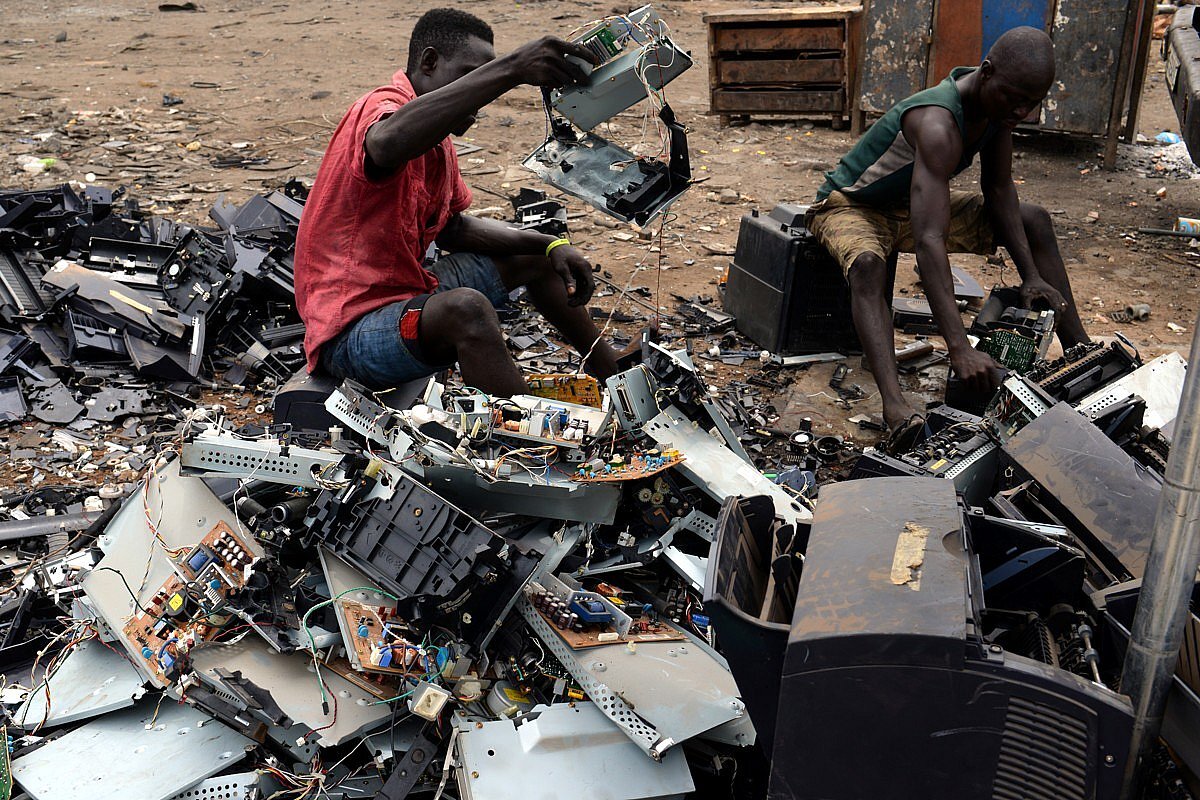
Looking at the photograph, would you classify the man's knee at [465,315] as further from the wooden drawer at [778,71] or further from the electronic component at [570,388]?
the wooden drawer at [778,71]

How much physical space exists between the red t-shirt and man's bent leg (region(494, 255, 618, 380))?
59cm

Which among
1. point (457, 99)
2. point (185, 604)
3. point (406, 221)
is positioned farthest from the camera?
point (406, 221)

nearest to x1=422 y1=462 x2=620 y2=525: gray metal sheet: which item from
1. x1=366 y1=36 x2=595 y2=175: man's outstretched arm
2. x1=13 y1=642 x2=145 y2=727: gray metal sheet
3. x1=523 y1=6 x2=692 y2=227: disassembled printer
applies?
x1=13 y1=642 x2=145 y2=727: gray metal sheet

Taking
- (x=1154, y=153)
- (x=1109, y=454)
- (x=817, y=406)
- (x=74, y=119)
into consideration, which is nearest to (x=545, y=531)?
(x=1109, y=454)

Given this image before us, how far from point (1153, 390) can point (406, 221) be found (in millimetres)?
2953

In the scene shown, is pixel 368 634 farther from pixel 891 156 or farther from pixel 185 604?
pixel 891 156

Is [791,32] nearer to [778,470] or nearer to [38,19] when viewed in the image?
[778,470]

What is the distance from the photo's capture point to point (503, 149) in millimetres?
8984

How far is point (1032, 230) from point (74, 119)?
29.5 feet

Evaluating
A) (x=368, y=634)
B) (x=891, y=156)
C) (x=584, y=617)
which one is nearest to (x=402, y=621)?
(x=368, y=634)

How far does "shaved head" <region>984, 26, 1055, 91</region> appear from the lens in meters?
4.41

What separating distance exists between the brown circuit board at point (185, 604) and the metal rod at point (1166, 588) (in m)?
2.32

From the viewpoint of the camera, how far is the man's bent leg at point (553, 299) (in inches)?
176

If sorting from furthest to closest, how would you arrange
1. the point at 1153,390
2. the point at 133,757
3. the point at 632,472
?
1. the point at 1153,390
2. the point at 632,472
3. the point at 133,757
